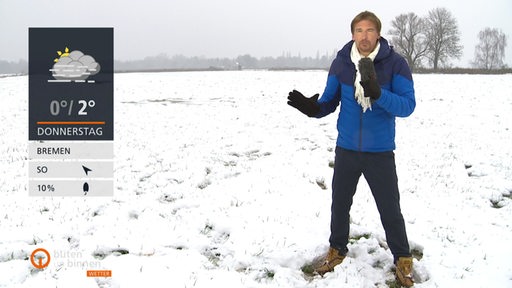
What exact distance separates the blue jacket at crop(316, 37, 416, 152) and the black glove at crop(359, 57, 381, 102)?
13cm

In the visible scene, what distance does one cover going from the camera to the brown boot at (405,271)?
387 centimetres

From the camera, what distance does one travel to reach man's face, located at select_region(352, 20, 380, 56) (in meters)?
3.42

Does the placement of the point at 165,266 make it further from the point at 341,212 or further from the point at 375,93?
the point at 375,93

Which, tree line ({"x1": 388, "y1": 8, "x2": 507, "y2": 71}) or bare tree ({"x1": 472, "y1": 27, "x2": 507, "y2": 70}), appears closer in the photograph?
tree line ({"x1": 388, "y1": 8, "x2": 507, "y2": 71})

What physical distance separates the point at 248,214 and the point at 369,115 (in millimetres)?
2824

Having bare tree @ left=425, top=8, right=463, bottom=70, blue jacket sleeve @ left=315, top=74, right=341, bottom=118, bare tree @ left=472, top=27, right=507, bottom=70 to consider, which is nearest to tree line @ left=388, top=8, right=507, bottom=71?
bare tree @ left=425, top=8, right=463, bottom=70

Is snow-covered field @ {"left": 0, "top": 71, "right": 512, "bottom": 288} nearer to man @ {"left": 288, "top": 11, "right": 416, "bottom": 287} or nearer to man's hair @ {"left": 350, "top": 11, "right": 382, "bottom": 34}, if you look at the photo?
man @ {"left": 288, "top": 11, "right": 416, "bottom": 287}

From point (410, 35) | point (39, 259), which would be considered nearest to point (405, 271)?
point (39, 259)

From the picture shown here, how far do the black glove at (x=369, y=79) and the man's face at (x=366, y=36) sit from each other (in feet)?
1.09

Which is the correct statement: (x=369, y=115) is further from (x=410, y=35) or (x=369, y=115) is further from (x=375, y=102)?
(x=410, y=35)

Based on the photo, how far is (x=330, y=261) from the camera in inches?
169

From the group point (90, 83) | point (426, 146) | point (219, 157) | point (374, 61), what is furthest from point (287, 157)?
point (90, 83)

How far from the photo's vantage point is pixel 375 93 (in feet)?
10.5
